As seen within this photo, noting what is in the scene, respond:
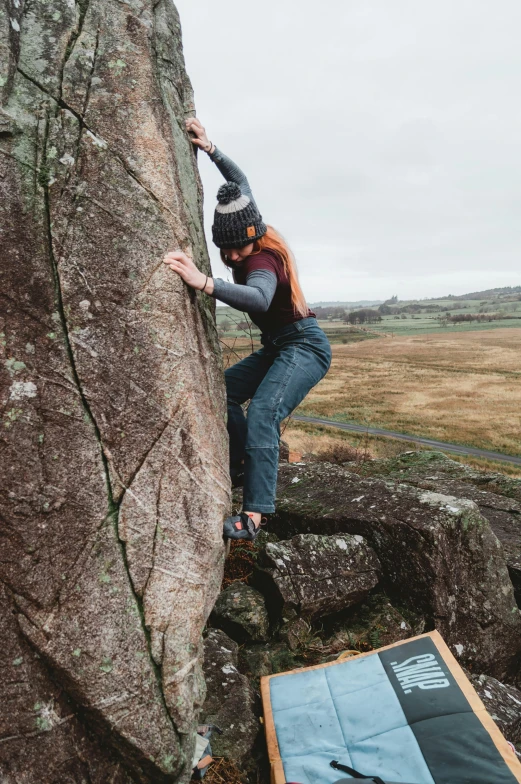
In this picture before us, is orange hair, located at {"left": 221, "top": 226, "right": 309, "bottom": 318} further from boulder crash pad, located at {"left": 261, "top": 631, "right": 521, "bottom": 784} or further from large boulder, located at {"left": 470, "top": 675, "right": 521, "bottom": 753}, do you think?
large boulder, located at {"left": 470, "top": 675, "right": 521, "bottom": 753}

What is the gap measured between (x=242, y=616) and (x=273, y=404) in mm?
2549

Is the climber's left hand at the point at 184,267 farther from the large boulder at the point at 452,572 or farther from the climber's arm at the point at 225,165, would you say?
the large boulder at the point at 452,572

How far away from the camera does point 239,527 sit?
16.2 ft

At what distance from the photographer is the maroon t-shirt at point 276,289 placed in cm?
527

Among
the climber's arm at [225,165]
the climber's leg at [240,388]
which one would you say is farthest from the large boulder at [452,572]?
the climber's arm at [225,165]

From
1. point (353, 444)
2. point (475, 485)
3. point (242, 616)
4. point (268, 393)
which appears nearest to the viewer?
point (268, 393)

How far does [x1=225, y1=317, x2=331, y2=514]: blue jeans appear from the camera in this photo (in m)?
5.28

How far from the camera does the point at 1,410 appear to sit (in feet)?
12.9

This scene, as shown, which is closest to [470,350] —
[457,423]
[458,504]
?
[457,423]

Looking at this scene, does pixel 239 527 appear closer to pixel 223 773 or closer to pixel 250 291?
pixel 223 773

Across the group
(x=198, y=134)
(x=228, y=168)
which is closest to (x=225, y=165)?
(x=228, y=168)

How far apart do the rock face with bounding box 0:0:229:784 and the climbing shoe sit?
19cm

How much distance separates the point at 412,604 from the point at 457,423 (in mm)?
54019

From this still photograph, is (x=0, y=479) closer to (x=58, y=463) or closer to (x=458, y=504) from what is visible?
(x=58, y=463)
